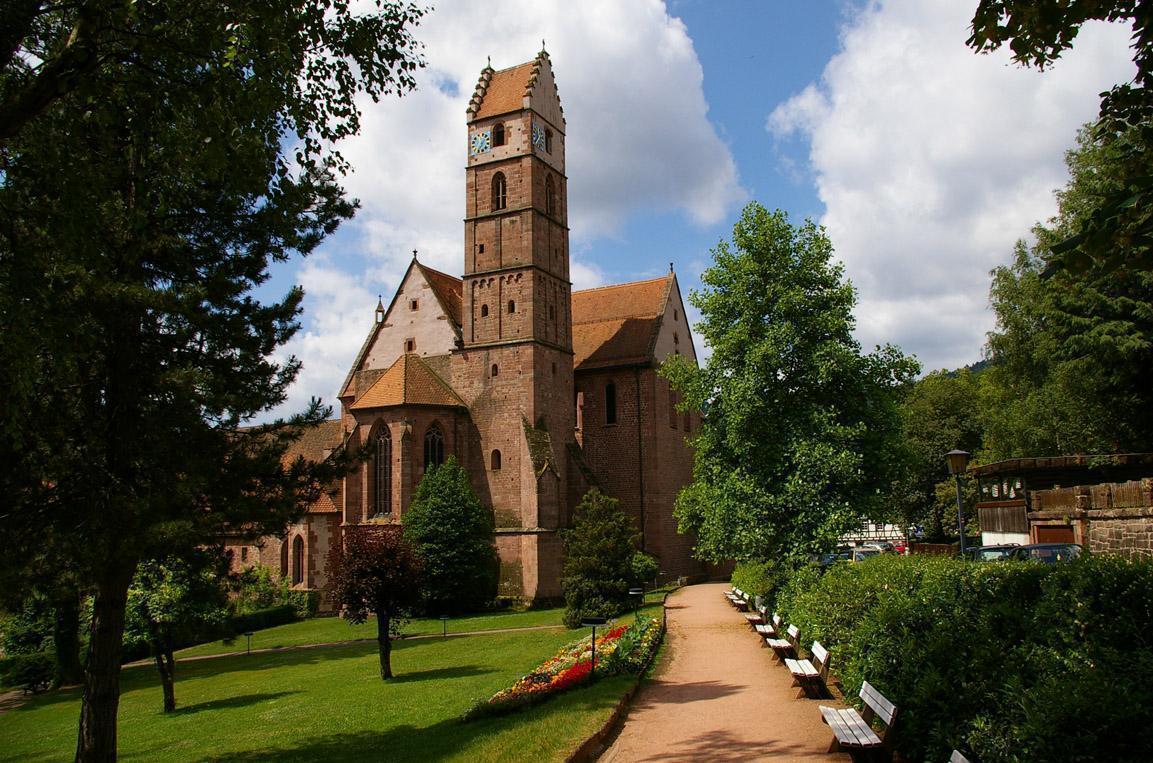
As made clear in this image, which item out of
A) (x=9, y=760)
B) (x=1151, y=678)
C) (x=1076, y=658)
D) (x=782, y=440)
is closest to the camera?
(x=1151, y=678)

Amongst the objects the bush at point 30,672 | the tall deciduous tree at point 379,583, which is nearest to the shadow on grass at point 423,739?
the tall deciduous tree at point 379,583

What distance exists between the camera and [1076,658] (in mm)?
6973

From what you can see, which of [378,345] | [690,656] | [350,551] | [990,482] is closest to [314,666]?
[350,551]

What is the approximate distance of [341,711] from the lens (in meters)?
17.9

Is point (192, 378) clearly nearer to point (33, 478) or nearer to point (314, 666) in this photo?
point (33, 478)

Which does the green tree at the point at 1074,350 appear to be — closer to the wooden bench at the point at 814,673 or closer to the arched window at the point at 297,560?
the wooden bench at the point at 814,673

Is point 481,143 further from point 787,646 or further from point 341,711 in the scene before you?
point 787,646

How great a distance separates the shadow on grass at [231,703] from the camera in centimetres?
2069

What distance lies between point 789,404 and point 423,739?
1239cm

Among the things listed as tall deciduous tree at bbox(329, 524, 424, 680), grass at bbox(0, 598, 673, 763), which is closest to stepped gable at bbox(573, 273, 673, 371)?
grass at bbox(0, 598, 673, 763)

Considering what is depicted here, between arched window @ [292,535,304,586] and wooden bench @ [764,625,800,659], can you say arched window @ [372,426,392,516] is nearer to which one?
arched window @ [292,535,304,586]

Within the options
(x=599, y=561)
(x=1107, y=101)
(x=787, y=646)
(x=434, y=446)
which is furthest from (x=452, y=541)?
(x=1107, y=101)

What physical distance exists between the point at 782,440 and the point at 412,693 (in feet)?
34.7

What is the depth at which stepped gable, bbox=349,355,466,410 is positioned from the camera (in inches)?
1491
